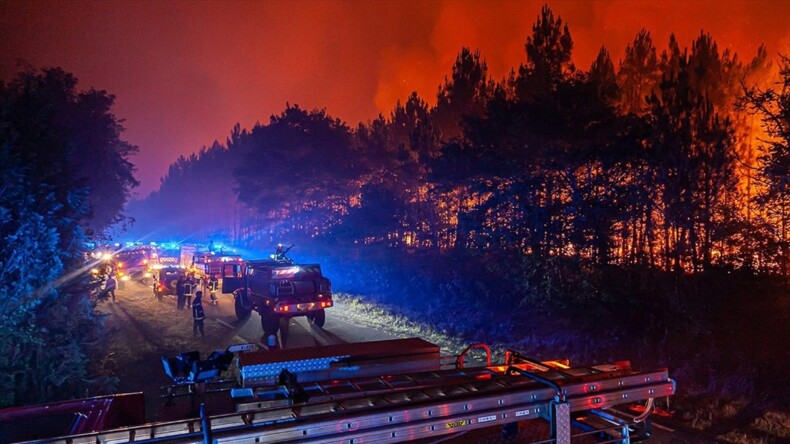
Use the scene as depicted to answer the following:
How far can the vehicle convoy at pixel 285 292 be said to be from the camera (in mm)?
15633

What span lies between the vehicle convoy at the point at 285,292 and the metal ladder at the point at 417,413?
1233 cm

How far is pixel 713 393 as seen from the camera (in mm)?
9078

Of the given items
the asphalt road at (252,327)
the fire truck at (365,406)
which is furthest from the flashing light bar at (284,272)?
the fire truck at (365,406)

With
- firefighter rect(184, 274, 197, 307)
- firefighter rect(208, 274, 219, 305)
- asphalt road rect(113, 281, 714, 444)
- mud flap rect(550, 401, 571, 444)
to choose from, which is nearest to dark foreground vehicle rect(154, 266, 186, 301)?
asphalt road rect(113, 281, 714, 444)

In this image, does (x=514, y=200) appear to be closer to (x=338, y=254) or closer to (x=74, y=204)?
(x=74, y=204)

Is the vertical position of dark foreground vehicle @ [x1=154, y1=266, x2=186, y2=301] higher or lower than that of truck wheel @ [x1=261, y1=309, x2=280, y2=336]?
higher

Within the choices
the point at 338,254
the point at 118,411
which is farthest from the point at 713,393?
the point at 338,254

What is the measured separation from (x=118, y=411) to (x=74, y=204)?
6.55m

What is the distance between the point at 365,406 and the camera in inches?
113

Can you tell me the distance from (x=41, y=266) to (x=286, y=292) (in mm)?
8476

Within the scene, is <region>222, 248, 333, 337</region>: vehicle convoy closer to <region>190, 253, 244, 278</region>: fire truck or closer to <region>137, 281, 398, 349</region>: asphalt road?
<region>137, 281, 398, 349</region>: asphalt road

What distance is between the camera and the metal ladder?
2.39 meters

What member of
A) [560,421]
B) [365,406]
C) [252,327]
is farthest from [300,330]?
[560,421]

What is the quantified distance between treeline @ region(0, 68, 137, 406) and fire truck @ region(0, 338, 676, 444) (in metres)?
4.44
